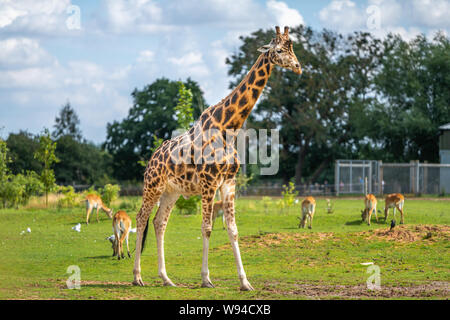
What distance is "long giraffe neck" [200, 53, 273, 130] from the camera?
11484 millimetres

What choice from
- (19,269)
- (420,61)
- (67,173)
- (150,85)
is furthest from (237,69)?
(19,269)

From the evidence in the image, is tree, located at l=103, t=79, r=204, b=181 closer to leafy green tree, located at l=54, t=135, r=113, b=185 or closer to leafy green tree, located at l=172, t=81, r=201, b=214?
leafy green tree, located at l=54, t=135, r=113, b=185

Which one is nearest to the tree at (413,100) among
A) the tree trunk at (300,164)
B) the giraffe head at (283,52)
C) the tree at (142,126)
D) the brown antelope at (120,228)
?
the tree trunk at (300,164)

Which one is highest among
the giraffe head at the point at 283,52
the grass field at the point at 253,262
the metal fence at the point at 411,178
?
the giraffe head at the point at 283,52

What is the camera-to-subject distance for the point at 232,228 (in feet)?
36.9

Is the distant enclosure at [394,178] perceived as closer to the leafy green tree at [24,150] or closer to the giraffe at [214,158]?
the leafy green tree at [24,150]

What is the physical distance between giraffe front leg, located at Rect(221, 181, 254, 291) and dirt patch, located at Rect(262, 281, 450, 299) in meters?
0.58

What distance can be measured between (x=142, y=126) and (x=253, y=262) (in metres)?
49.4

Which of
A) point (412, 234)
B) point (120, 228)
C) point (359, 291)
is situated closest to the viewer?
point (359, 291)

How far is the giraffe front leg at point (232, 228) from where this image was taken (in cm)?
1102

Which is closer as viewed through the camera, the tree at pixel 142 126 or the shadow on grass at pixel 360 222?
the shadow on grass at pixel 360 222

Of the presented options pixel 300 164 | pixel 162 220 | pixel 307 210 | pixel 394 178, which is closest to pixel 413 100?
pixel 394 178

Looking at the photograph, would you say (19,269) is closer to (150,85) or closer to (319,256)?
(319,256)

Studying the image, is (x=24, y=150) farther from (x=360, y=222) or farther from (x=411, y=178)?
(x=360, y=222)
